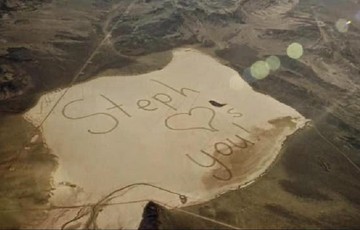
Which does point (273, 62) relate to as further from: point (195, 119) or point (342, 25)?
point (342, 25)

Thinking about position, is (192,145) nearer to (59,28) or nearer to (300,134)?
(300,134)

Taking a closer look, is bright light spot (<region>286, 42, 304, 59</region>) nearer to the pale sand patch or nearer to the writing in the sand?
the pale sand patch

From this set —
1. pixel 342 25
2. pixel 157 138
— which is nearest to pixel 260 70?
pixel 157 138

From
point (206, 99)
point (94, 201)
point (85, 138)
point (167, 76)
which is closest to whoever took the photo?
point (94, 201)

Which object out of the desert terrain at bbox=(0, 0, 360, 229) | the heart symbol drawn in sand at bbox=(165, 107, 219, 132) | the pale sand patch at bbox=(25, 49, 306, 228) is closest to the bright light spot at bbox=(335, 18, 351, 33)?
the desert terrain at bbox=(0, 0, 360, 229)

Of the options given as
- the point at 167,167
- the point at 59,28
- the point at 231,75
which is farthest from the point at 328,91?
the point at 59,28

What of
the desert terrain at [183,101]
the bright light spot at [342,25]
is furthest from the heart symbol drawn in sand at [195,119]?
the bright light spot at [342,25]

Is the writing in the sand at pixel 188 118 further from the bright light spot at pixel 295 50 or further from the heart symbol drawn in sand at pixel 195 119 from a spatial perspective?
the bright light spot at pixel 295 50
